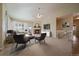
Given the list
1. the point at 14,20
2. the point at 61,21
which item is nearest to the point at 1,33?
the point at 14,20

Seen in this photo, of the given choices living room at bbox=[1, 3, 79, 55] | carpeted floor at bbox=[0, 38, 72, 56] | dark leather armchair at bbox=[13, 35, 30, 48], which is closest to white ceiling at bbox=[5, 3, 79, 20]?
living room at bbox=[1, 3, 79, 55]

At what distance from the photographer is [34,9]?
2762mm

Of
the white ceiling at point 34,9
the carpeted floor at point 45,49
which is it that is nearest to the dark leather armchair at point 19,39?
the carpeted floor at point 45,49

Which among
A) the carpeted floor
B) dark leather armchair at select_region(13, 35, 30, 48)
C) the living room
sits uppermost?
the living room

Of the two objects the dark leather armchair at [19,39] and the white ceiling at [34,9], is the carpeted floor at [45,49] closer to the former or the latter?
the dark leather armchair at [19,39]

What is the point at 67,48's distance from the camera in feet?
9.15

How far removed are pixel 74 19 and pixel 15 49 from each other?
1347 mm

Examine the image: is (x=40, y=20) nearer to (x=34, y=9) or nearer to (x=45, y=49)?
(x=34, y=9)

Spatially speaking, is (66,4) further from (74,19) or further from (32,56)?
(32,56)

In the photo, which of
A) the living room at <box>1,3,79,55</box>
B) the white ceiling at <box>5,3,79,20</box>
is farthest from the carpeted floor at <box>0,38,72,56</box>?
the white ceiling at <box>5,3,79,20</box>

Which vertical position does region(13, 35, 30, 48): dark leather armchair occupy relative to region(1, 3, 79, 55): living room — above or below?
below

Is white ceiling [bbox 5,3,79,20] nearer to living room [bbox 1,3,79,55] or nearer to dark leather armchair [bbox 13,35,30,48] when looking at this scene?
living room [bbox 1,3,79,55]

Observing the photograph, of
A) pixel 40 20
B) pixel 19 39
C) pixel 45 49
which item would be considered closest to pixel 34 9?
pixel 40 20

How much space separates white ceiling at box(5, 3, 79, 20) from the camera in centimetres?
275
